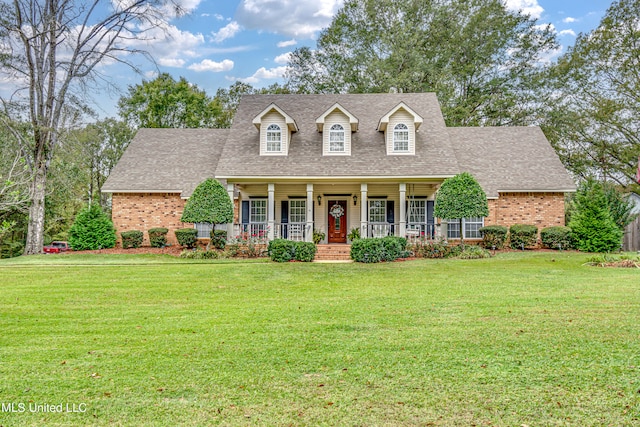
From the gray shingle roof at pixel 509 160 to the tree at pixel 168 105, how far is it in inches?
772

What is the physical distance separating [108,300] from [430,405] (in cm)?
644

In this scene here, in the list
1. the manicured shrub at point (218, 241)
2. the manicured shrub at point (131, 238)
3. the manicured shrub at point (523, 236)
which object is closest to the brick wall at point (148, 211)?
the manicured shrub at point (131, 238)

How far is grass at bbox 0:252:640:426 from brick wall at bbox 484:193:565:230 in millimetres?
9411

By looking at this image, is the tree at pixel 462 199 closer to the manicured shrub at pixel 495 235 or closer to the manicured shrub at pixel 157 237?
the manicured shrub at pixel 495 235

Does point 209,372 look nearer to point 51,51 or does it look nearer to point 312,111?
point 312,111

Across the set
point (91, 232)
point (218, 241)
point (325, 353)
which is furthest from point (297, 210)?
point (325, 353)

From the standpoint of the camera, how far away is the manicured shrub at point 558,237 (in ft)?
54.9

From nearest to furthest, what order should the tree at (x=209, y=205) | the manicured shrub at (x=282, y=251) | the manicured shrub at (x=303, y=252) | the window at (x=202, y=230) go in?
1. the manicured shrub at (x=282, y=251)
2. the manicured shrub at (x=303, y=252)
3. the tree at (x=209, y=205)
4. the window at (x=202, y=230)

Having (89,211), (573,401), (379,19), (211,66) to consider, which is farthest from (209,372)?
(379,19)

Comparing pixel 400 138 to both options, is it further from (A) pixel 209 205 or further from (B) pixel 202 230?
(B) pixel 202 230

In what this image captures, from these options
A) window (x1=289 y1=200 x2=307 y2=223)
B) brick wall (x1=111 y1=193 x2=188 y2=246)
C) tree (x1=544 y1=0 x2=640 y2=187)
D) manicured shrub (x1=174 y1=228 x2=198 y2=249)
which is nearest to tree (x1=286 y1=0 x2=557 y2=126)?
tree (x1=544 y1=0 x2=640 y2=187)

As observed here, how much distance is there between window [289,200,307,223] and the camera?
19.5m

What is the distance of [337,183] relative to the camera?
18.6 m

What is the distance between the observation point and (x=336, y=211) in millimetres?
19547
